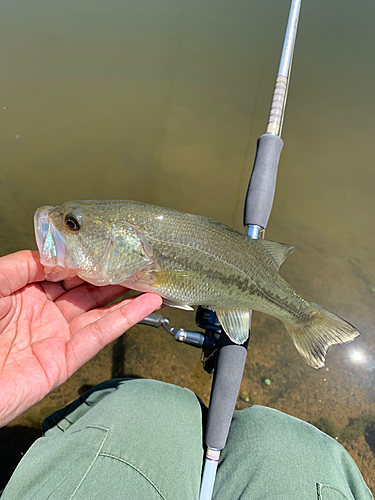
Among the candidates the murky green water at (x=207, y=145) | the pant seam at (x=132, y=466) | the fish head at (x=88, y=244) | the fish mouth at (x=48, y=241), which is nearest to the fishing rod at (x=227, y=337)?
the pant seam at (x=132, y=466)

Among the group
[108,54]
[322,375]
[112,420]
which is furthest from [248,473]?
[108,54]

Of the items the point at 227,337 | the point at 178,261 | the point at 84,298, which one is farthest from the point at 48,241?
the point at 227,337

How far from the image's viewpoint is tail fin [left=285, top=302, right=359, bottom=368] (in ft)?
5.16

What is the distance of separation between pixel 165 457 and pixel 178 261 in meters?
1.00

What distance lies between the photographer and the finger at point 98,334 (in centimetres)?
139

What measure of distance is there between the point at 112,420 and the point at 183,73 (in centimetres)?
442

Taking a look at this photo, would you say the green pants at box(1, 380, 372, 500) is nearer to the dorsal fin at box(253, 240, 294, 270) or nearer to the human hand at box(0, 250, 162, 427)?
the human hand at box(0, 250, 162, 427)

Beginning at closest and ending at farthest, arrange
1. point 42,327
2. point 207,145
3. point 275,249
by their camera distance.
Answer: point 42,327
point 275,249
point 207,145

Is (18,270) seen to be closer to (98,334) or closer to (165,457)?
(98,334)

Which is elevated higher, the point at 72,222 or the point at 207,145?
the point at 207,145

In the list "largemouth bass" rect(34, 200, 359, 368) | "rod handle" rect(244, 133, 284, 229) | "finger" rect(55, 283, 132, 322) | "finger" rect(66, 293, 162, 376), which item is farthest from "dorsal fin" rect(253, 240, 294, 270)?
"finger" rect(55, 283, 132, 322)

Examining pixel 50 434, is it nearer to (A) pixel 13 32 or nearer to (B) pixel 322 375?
(B) pixel 322 375

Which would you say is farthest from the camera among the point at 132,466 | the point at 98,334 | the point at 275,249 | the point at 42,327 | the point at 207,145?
the point at 207,145

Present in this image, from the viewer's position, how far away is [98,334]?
141cm
